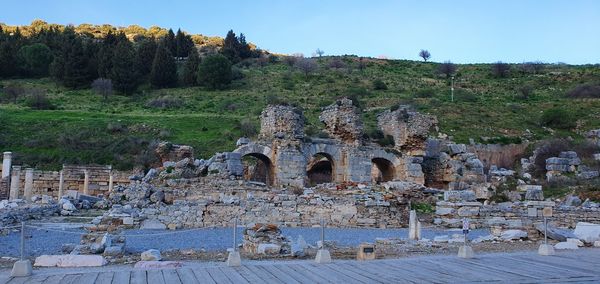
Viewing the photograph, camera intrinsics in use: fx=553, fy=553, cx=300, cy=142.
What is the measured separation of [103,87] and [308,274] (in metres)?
58.5

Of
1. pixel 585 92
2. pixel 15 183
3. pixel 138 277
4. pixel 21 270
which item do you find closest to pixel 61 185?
pixel 15 183

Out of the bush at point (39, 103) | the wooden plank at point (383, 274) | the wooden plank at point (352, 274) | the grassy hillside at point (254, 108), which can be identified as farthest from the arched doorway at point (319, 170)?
the bush at point (39, 103)

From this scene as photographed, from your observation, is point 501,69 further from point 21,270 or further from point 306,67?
point 21,270

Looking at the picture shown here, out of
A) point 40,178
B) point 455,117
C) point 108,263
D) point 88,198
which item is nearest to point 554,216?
point 108,263

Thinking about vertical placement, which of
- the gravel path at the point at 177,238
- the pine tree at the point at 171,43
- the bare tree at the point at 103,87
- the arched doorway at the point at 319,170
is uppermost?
the pine tree at the point at 171,43

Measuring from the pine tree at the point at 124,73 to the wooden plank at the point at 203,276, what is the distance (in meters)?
59.1

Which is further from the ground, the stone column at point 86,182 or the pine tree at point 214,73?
the pine tree at point 214,73

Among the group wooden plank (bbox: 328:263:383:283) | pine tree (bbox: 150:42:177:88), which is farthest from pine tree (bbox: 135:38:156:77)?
wooden plank (bbox: 328:263:383:283)

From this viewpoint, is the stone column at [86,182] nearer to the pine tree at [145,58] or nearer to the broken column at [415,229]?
the broken column at [415,229]

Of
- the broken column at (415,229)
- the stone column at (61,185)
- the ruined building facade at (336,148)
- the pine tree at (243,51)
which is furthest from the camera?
the pine tree at (243,51)

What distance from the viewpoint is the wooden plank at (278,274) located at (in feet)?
23.7

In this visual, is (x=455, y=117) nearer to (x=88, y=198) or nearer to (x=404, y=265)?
(x=88, y=198)

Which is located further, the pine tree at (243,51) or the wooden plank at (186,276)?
the pine tree at (243,51)

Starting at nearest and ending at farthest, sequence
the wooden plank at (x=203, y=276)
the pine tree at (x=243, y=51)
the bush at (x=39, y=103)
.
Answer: the wooden plank at (x=203, y=276)
the bush at (x=39, y=103)
the pine tree at (x=243, y=51)
